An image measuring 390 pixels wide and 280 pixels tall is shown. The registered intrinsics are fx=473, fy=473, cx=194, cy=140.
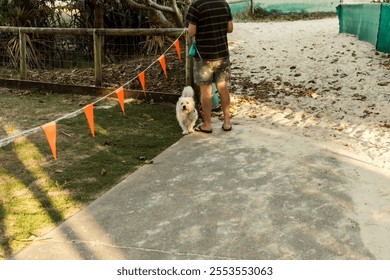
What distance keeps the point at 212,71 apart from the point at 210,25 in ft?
1.81

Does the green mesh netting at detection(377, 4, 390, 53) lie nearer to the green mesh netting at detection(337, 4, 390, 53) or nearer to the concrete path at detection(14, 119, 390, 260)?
the green mesh netting at detection(337, 4, 390, 53)

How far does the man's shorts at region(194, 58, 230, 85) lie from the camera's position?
5.75 meters

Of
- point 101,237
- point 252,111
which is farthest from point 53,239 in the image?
point 252,111

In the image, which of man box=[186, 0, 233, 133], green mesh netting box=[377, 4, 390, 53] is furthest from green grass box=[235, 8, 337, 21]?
man box=[186, 0, 233, 133]

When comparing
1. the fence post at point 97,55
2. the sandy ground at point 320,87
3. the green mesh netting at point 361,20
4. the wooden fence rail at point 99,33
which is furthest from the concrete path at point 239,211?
the green mesh netting at point 361,20

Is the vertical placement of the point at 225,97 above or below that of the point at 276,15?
below

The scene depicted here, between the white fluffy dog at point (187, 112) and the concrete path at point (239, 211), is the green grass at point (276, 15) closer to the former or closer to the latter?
the white fluffy dog at point (187, 112)

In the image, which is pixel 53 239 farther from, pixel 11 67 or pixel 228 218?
pixel 11 67

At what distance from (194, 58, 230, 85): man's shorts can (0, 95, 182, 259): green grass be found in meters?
0.77

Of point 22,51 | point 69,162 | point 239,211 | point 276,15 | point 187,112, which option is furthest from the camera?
point 276,15

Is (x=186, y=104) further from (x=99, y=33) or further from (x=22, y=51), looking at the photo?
(x=22, y=51)

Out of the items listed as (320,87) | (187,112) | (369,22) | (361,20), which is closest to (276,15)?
(361,20)

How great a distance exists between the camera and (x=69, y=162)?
503 cm
